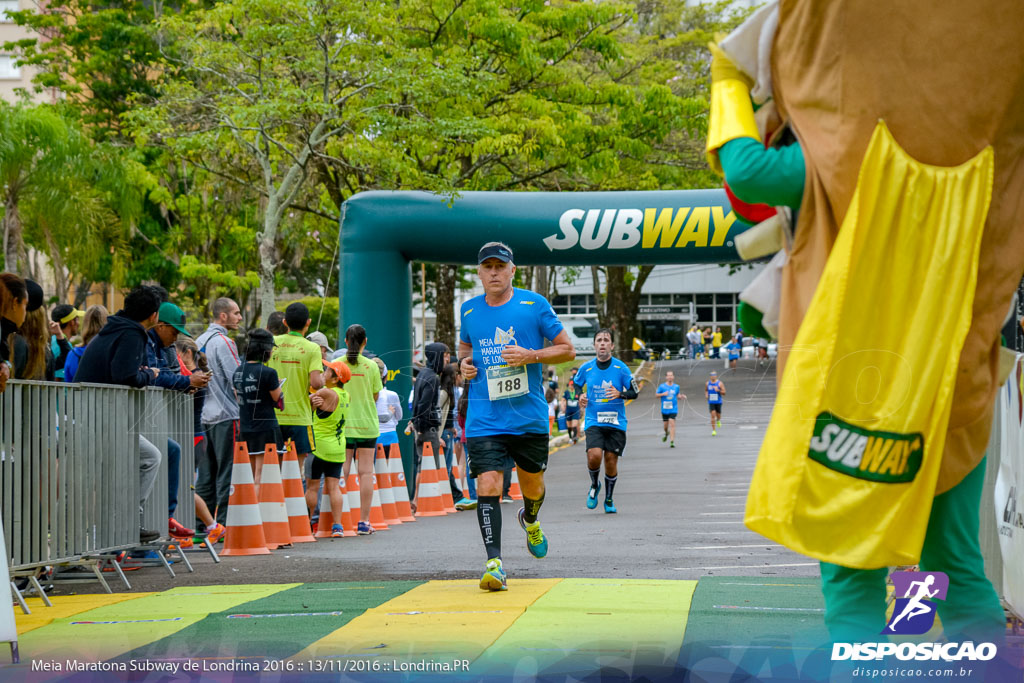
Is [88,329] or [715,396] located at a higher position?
[88,329]

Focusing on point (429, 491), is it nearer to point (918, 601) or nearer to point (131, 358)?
point (131, 358)

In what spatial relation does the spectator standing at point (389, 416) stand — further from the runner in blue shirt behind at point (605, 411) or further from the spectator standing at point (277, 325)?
the spectator standing at point (277, 325)

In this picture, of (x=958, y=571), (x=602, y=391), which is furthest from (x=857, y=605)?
(x=602, y=391)

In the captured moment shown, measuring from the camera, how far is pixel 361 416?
1164cm

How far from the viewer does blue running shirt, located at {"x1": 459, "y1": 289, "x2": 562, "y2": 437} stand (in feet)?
22.8

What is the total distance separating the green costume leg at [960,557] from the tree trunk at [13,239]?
87.1 feet

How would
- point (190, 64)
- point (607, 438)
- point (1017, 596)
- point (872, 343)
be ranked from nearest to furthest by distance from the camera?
point (872, 343) → point (1017, 596) → point (607, 438) → point (190, 64)

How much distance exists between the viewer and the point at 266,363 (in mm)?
10359

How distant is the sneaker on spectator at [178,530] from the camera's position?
8.86m

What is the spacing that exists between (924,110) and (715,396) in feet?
6.93

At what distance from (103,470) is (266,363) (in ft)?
9.55

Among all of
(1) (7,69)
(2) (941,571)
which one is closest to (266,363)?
(2) (941,571)

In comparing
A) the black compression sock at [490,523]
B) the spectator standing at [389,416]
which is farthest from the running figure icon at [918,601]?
the spectator standing at [389,416]

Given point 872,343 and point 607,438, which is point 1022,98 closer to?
point 872,343
